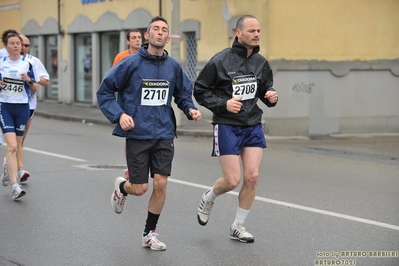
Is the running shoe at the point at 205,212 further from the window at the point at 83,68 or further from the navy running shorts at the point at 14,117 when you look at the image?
the window at the point at 83,68

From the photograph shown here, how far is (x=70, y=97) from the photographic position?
85.3ft

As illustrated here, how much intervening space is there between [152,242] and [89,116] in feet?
50.5

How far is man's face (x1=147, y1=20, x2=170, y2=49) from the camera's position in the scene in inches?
252

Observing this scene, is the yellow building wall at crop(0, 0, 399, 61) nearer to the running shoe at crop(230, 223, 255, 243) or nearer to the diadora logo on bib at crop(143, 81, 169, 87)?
the running shoe at crop(230, 223, 255, 243)

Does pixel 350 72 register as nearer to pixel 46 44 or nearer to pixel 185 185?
pixel 185 185

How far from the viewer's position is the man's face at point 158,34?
21.0ft

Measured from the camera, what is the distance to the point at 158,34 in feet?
21.0

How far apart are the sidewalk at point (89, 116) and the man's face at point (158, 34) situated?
1045 cm

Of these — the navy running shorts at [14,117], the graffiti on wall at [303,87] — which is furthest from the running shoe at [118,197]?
the graffiti on wall at [303,87]

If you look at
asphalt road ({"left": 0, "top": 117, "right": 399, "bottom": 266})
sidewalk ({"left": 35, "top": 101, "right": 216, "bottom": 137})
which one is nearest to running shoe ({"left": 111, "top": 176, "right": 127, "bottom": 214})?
asphalt road ({"left": 0, "top": 117, "right": 399, "bottom": 266})

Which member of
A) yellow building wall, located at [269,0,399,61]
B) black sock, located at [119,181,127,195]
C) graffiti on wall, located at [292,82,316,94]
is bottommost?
black sock, located at [119,181,127,195]

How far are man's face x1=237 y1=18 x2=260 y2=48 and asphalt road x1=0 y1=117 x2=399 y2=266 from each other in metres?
1.79

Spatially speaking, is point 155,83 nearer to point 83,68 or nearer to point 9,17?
point 83,68

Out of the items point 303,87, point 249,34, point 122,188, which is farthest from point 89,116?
point 249,34
